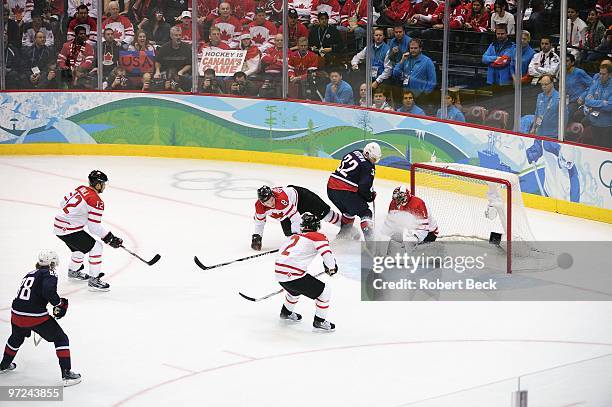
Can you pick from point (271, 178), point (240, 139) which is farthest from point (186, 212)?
point (240, 139)

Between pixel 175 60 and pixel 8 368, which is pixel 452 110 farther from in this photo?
pixel 8 368

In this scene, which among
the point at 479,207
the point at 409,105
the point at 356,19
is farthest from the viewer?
the point at 356,19

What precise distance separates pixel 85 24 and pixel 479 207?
6536mm

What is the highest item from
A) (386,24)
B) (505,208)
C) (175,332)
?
(386,24)

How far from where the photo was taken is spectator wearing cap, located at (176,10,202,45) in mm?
14562

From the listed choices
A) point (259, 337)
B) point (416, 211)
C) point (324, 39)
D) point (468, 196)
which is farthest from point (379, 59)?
point (259, 337)

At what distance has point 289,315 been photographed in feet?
27.8

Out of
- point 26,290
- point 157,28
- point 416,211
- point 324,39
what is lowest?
point 26,290

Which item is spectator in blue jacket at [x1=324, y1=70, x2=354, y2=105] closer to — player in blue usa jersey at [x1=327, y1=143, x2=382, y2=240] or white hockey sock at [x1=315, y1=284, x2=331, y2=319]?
player in blue usa jersey at [x1=327, y1=143, x2=382, y2=240]

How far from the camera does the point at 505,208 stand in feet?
32.3

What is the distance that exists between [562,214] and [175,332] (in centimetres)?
482

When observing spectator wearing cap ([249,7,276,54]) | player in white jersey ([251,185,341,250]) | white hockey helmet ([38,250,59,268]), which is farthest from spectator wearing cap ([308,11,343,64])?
white hockey helmet ([38,250,59,268])

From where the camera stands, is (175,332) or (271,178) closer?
(175,332)

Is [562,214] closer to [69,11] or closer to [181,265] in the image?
[181,265]
